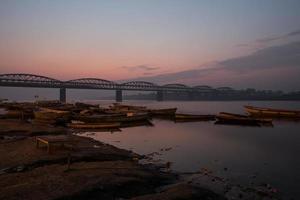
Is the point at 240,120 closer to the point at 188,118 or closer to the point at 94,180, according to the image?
the point at 188,118

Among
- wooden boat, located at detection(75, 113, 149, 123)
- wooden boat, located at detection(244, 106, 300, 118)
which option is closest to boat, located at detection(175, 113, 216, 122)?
wooden boat, located at detection(75, 113, 149, 123)

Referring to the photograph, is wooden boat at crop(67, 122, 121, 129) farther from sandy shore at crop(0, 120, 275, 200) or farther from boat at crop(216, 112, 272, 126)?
boat at crop(216, 112, 272, 126)

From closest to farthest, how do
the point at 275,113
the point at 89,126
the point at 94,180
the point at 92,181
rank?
1. the point at 92,181
2. the point at 94,180
3. the point at 89,126
4. the point at 275,113

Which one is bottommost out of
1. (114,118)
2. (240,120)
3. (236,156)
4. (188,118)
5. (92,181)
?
(236,156)

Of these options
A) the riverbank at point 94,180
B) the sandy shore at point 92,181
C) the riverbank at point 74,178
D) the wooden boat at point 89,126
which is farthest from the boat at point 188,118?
the riverbank at point 74,178

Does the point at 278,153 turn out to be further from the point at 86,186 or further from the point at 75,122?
the point at 75,122

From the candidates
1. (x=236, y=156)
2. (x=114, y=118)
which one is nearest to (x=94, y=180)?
(x=236, y=156)

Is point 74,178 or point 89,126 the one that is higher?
point 74,178

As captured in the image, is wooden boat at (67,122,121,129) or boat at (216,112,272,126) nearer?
wooden boat at (67,122,121,129)

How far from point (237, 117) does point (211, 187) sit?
36.9 m

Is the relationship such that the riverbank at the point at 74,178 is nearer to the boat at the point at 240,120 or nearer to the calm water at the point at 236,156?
the calm water at the point at 236,156

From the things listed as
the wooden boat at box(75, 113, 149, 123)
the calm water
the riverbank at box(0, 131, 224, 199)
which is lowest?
the calm water

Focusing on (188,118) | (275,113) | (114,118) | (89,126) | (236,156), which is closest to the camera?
(236,156)

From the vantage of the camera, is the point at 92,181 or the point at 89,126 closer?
the point at 92,181
